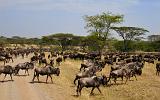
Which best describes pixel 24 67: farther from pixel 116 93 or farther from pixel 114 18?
pixel 114 18

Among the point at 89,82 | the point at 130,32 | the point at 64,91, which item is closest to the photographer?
the point at 89,82

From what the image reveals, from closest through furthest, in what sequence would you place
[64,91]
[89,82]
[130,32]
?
[89,82], [64,91], [130,32]

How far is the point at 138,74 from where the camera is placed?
121 feet

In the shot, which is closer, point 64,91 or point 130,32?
point 64,91

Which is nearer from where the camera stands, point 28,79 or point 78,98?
point 78,98

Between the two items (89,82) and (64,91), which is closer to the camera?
(89,82)

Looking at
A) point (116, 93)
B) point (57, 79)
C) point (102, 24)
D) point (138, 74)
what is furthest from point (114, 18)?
point (116, 93)

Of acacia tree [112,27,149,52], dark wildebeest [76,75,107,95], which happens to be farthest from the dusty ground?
acacia tree [112,27,149,52]

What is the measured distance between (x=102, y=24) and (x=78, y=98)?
63.0m

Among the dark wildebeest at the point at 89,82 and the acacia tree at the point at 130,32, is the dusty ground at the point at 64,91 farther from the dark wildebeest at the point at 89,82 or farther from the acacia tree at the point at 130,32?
the acacia tree at the point at 130,32

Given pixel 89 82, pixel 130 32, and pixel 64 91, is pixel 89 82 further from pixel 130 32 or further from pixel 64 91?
pixel 130 32

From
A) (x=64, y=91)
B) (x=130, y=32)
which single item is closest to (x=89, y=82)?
(x=64, y=91)

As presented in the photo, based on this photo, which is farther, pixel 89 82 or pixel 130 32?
pixel 130 32

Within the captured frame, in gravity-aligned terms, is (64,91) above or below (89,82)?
below
